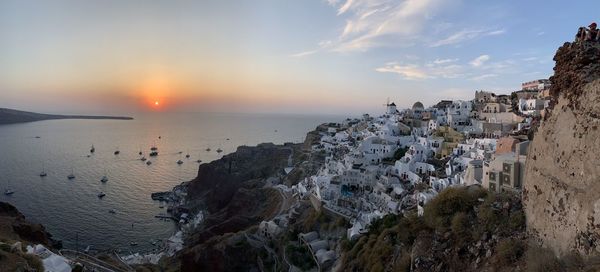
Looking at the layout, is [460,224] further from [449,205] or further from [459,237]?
[449,205]

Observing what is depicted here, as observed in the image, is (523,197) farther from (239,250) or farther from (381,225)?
(239,250)

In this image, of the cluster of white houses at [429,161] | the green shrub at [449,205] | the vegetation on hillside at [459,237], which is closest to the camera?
the vegetation on hillside at [459,237]

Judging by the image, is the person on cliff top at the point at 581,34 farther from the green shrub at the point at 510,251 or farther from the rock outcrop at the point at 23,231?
the rock outcrop at the point at 23,231

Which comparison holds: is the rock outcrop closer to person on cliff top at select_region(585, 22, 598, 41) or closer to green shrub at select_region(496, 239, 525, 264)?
green shrub at select_region(496, 239, 525, 264)

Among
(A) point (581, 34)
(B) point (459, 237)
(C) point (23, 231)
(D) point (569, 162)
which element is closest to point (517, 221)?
(B) point (459, 237)

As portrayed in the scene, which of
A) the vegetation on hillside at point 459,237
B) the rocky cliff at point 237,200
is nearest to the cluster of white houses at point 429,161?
the vegetation on hillside at point 459,237

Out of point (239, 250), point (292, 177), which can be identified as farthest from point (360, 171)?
point (292, 177)
